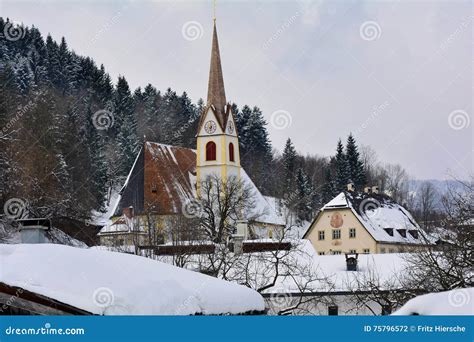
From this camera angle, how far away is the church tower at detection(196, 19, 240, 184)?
60594mm

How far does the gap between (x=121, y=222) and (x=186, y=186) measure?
8.99m

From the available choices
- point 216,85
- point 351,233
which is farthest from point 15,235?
point 351,233

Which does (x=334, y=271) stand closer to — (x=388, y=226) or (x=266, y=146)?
(x=388, y=226)

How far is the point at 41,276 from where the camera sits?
1072 centimetres

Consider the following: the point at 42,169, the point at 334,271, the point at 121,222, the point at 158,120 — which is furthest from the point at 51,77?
the point at 334,271

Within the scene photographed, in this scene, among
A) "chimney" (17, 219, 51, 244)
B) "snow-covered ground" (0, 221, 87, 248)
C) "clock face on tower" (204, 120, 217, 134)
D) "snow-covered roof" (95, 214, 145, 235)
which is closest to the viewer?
"chimney" (17, 219, 51, 244)

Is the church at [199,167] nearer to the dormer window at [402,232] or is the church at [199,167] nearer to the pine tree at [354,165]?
the dormer window at [402,232]

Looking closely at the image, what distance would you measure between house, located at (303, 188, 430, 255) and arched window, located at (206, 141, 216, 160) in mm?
9155

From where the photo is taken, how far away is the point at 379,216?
62.4 metres

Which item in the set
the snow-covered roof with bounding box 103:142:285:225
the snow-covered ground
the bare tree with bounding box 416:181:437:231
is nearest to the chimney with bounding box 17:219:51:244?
the snow-covered ground

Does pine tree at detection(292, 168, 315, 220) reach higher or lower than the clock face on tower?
lower

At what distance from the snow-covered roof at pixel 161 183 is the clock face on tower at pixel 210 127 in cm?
359

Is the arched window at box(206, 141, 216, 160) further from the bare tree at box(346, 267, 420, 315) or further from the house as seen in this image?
the bare tree at box(346, 267, 420, 315)

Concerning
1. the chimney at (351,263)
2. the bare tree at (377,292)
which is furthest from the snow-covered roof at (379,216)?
the bare tree at (377,292)
